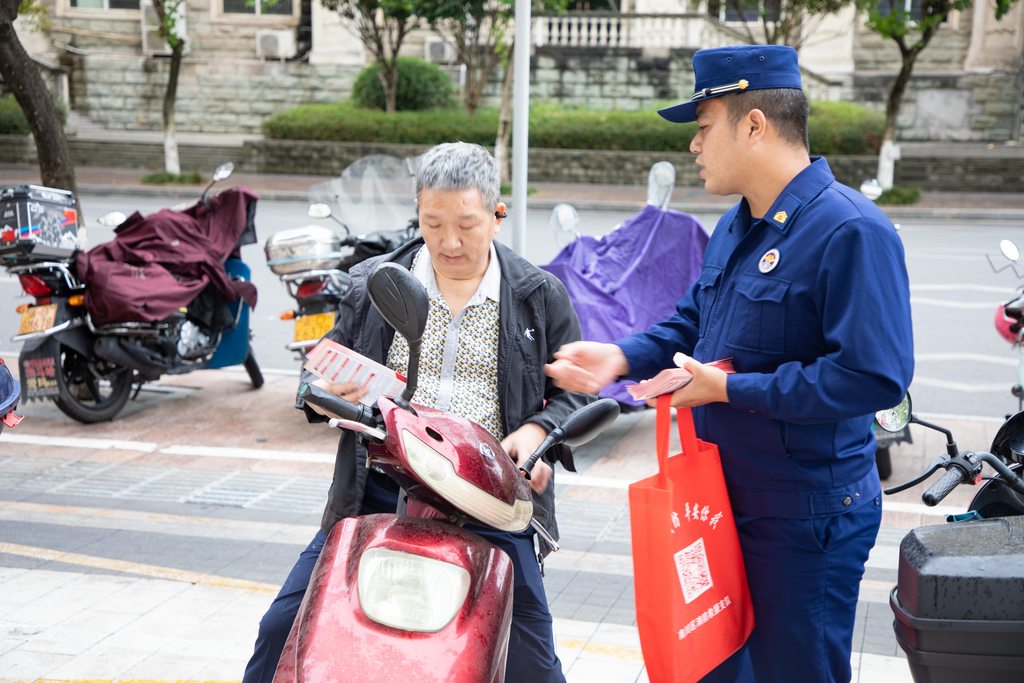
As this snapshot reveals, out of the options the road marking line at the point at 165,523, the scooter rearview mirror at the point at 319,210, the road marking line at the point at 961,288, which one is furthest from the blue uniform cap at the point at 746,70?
the road marking line at the point at 961,288

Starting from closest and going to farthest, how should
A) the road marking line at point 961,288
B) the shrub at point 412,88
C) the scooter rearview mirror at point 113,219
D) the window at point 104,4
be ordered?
the scooter rearview mirror at point 113,219, the road marking line at point 961,288, the shrub at point 412,88, the window at point 104,4

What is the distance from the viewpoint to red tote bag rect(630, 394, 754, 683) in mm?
2051

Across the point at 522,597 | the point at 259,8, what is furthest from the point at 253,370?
the point at 259,8

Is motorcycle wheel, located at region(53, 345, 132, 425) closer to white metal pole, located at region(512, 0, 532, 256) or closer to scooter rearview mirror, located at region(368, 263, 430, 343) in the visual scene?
white metal pole, located at region(512, 0, 532, 256)

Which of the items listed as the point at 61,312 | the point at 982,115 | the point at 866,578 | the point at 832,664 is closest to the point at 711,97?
the point at 832,664

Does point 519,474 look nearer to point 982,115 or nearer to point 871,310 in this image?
point 871,310

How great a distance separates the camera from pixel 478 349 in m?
2.47

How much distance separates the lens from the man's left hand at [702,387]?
205cm

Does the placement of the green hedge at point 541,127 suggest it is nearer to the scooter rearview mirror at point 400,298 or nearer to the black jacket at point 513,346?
the black jacket at point 513,346

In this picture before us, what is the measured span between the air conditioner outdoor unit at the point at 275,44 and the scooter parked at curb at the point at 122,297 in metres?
22.2

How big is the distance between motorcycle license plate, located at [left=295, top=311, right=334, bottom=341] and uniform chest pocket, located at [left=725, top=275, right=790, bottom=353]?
4.42 meters

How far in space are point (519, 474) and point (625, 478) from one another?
3.49 m

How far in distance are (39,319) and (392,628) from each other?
4940 mm

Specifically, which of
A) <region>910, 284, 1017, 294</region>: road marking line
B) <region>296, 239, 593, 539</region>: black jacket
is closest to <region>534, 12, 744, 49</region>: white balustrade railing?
<region>910, 284, 1017, 294</region>: road marking line
